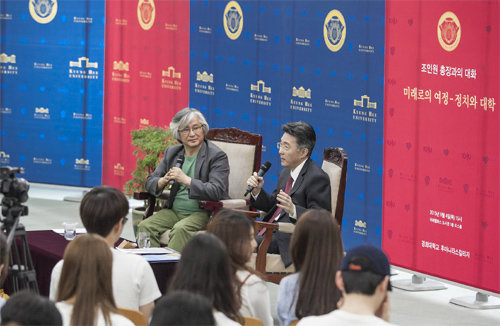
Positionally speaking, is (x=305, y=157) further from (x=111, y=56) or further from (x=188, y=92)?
(x=111, y=56)

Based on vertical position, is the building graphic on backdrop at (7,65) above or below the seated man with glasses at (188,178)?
above

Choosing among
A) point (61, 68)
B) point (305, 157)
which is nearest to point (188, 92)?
point (61, 68)

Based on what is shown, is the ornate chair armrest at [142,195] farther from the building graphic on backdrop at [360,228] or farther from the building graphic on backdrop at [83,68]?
the building graphic on backdrop at [83,68]

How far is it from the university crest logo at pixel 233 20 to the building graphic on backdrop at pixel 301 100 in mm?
998

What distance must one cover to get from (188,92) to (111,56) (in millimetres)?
1221

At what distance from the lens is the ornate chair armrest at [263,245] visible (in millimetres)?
5172

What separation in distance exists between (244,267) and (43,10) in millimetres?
6940

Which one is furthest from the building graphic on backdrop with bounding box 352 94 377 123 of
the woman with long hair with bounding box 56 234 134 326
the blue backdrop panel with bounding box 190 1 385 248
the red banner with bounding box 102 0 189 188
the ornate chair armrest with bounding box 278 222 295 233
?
the woman with long hair with bounding box 56 234 134 326

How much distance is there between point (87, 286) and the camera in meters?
2.85

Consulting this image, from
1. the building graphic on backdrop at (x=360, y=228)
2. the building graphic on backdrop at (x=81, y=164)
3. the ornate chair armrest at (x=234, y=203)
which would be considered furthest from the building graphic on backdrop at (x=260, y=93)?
the building graphic on backdrop at (x=81, y=164)

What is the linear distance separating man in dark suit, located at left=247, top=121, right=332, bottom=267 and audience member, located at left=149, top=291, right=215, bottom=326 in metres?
3.13

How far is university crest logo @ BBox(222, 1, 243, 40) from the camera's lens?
7.96 metres

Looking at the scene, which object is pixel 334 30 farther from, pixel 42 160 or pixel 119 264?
pixel 42 160

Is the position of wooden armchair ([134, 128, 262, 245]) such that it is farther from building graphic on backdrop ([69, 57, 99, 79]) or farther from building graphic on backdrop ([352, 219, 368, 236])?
building graphic on backdrop ([69, 57, 99, 79])
